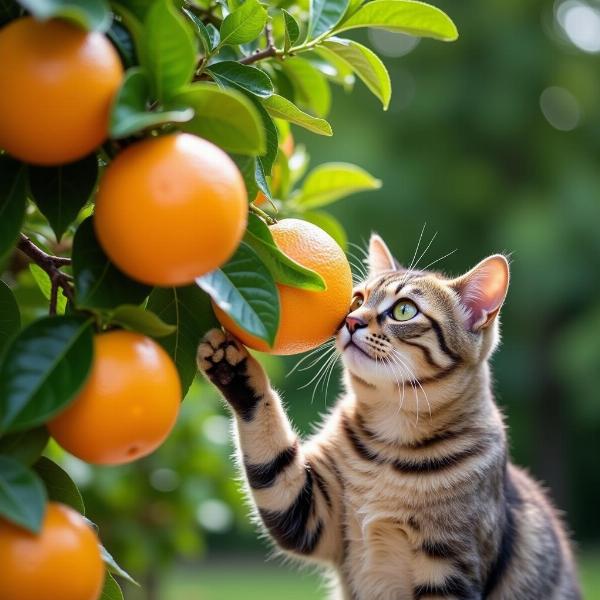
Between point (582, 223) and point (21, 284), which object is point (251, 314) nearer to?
point (21, 284)

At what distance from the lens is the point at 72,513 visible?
0.80 meters

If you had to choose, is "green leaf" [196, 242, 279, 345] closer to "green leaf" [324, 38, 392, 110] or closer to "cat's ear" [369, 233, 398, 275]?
"green leaf" [324, 38, 392, 110]

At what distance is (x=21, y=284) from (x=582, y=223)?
7.69m

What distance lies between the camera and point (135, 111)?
0.74 meters

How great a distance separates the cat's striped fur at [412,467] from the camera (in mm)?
1618

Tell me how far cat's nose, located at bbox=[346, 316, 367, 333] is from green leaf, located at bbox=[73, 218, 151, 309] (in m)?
0.78

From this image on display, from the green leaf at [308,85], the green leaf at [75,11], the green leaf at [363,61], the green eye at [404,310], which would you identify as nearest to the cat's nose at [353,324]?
the green eye at [404,310]

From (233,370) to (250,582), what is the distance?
7.00m

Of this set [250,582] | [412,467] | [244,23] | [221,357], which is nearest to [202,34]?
[244,23]

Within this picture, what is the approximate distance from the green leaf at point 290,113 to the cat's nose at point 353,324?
57 centimetres

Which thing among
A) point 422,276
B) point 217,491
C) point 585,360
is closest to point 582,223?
point 585,360

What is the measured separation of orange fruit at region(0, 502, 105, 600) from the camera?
2.44 ft

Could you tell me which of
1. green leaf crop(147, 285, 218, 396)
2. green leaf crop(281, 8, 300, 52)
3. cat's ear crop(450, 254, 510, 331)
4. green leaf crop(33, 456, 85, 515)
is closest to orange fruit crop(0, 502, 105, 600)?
green leaf crop(33, 456, 85, 515)

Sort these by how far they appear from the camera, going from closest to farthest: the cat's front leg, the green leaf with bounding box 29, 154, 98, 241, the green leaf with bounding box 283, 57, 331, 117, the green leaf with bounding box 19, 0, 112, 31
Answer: the green leaf with bounding box 19, 0, 112, 31, the green leaf with bounding box 29, 154, 98, 241, the cat's front leg, the green leaf with bounding box 283, 57, 331, 117
